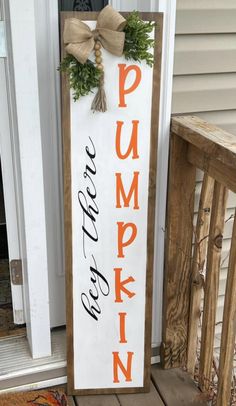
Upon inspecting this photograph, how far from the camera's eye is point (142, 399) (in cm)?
200

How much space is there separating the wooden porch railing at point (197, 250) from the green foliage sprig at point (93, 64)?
12.2 inches

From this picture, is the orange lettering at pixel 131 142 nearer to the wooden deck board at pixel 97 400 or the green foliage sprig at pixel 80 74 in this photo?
the green foliage sprig at pixel 80 74

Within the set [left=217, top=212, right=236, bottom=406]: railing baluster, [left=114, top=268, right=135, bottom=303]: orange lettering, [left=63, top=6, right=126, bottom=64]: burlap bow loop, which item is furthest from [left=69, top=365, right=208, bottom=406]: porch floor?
[left=63, top=6, right=126, bottom=64]: burlap bow loop

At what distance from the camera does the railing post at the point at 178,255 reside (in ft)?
6.18

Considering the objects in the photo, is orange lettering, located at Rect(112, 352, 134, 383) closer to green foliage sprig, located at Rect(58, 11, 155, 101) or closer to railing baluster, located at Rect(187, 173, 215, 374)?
railing baluster, located at Rect(187, 173, 215, 374)

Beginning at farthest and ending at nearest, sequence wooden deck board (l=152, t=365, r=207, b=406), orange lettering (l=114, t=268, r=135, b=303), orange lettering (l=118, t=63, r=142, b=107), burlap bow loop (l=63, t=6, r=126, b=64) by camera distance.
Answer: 1. wooden deck board (l=152, t=365, r=207, b=406)
2. orange lettering (l=114, t=268, r=135, b=303)
3. orange lettering (l=118, t=63, r=142, b=107)
4. burlap bow loop (l=63, t=6, r=126, b=64)

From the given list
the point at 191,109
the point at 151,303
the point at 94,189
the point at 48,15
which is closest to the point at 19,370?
the point at 151,303

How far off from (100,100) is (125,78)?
11 cm

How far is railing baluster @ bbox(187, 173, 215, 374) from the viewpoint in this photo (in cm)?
187

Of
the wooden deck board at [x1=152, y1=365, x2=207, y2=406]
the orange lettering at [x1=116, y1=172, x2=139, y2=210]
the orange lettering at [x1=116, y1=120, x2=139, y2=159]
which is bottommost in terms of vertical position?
the wooden deck board at [x1=152, y1=365, x2=207, y2=406]

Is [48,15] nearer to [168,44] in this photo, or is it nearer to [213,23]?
[168,44]

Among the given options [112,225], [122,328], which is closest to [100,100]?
[112,225]

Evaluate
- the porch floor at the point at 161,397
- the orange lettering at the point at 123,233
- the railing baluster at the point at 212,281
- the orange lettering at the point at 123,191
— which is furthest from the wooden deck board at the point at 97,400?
the orange lettering at the point at 123,191

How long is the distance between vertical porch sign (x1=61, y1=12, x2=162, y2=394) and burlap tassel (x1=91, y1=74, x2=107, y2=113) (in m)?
0.02
